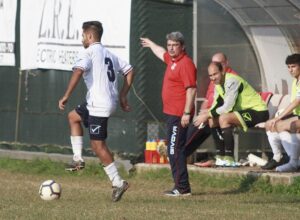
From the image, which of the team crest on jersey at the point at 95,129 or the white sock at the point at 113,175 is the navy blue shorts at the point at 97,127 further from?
the white sock at the point at 113,175

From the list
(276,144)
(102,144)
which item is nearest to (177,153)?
(102,144)

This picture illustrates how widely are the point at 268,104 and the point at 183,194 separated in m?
3.06

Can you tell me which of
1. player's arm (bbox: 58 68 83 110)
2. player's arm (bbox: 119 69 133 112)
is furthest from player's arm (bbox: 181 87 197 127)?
player's arm (bbox: 58 68 83 110)

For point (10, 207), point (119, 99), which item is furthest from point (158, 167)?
point (10, 207)

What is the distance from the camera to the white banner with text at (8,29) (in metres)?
17.7

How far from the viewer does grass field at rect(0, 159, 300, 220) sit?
1052 cm

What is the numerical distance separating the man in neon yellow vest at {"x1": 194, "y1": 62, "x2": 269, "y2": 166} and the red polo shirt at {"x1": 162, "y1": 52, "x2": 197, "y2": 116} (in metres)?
1.46

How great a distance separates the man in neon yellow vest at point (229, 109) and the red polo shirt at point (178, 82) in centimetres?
146

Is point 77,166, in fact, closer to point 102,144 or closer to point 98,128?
point 102,144

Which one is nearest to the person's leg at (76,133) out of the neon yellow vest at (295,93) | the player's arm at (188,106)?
the player's arm at (188,106)

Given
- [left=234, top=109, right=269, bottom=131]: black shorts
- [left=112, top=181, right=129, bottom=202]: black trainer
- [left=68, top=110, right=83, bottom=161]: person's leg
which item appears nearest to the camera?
[left=112, top=181, right=129, bottom=202]: black trainer

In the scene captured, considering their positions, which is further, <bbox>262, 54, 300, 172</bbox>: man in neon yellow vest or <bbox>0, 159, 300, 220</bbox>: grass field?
<bbox>262, 54, 300, 172</bbox>: man in neon yellow vest

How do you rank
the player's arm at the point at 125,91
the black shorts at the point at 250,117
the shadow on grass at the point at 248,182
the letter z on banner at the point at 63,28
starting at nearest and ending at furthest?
the player's arm at the point at 125,91 < the shadow on grass at the point at 248,182 < the black shorts at the point at 250,117 < the letter z on banner at the point at 63,28

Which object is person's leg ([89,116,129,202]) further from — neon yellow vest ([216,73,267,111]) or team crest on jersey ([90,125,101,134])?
neon yellow vest ([216,73,267,111])
